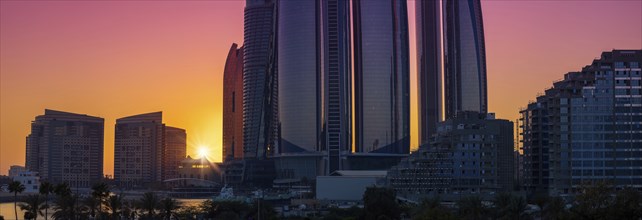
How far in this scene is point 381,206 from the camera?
148250mm

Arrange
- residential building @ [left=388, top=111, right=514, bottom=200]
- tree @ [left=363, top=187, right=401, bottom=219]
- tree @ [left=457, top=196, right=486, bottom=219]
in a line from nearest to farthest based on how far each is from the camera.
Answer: tree @ [left=457, top=196, right=486, bottom=219] < tree @ [left=363, top=187, right=401, bottom=219] < residential building @ [left=388, top=111, right=514, bottom=200]

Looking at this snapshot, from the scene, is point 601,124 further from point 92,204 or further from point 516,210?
point 92,204

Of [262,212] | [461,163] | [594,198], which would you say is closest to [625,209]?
[594,198]

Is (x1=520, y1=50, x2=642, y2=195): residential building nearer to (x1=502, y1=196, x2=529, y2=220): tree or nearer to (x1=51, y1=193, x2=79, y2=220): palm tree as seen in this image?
(x1=502, y1=196, x2=529, y2=220): tree

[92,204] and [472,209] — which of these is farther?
[92,204]

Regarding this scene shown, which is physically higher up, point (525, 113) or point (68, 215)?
point (525, 113)

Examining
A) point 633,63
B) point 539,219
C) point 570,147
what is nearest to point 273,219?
point 539,219

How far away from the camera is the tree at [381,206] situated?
147000 mm

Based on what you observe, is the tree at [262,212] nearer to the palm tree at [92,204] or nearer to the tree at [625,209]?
the palm tree at [92,204]

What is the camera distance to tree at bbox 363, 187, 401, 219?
482 ft

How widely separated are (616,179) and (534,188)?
1594cm

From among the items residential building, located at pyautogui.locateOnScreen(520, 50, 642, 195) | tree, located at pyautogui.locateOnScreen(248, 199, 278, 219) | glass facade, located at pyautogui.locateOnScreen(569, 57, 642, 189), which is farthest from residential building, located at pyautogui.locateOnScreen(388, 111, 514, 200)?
tree, located at pyautogui.locateOnScreen(248, 199, 278, 219)

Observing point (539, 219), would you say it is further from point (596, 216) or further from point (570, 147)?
point (596, 216)

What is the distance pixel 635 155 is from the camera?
590 feet
